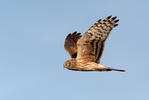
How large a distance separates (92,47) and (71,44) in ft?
12.6

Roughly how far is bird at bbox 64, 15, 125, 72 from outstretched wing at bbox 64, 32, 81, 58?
1775 mm

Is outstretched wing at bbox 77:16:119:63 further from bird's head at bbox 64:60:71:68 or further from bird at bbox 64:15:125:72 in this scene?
bird's head at bbox 64:60:71:68

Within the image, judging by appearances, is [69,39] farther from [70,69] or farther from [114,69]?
[114,69]

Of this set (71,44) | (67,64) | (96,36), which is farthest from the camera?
(71,44)

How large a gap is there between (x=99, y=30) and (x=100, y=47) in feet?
2.53

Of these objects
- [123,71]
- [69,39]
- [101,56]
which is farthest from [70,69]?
[69,39]

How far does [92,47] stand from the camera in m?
14.9

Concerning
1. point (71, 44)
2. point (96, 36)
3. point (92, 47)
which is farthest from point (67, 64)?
point (71, 44)

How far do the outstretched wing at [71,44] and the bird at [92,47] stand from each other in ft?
5.82

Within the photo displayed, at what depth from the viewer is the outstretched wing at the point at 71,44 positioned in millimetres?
17344

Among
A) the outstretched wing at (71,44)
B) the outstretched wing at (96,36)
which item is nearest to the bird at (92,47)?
the outstretched wing at (96,36)

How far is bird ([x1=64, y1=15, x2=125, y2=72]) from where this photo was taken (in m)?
14.6

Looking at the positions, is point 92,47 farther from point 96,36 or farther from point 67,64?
point 67,64

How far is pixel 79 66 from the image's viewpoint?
15.1 metres
